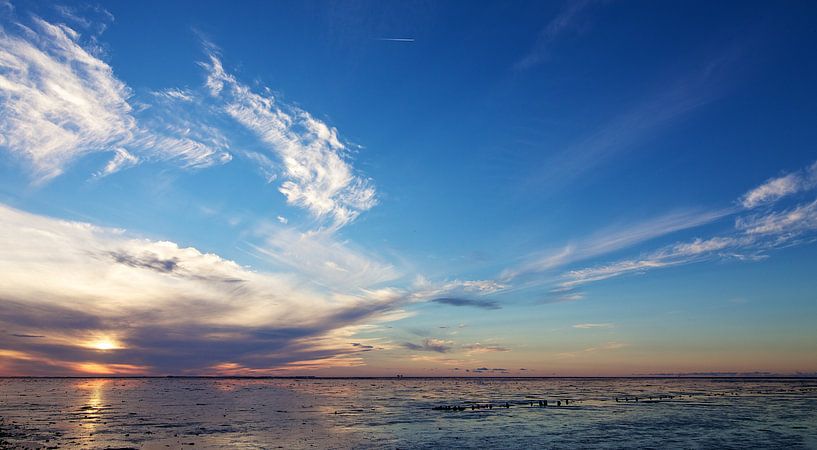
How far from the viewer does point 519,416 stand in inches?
2945

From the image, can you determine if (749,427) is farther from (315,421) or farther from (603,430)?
(315,421)

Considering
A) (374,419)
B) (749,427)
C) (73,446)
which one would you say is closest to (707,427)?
(749,427)

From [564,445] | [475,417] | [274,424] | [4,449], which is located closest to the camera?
[4,449]

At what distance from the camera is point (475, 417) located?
239 ft

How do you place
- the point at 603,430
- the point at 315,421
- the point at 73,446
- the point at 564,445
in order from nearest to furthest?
1. the point at 73,446
2. the point at 564,445
3. the point at 603,430
4. the point at 315,421

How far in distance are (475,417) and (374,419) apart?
52.5ft

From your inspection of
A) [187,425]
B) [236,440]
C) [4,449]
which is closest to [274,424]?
[187,425]

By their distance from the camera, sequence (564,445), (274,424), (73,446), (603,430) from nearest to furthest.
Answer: (73,446) → (564,445) → (603,430) → (274,424)

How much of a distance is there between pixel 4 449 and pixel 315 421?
115 feet

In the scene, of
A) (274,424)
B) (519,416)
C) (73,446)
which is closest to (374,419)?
(274,424)

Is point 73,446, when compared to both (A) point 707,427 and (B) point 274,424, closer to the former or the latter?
(B) point 274,424

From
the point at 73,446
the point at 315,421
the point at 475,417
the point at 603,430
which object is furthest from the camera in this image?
the point at 475,417

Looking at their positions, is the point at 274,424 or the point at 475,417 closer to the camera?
the point at 274,424

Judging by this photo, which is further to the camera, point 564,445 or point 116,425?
point 116,425
